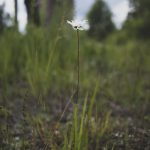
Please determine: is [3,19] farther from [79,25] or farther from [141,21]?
[141,21]

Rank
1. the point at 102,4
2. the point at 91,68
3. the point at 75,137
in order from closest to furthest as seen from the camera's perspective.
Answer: the point at 75,137, the point at 91,68, the point at 102,4

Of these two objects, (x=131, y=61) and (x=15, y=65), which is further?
(x=131, y=61)

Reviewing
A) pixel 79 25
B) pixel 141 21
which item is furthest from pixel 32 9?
pixel 141 21

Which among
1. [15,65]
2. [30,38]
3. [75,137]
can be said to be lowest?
[75,137]

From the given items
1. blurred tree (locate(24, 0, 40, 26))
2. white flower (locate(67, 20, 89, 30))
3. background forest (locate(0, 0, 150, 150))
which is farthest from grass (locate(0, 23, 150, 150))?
white flower (locate(67, 20, 89, 30))

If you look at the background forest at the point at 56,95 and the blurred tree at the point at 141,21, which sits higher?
the blurred tree at the point at 141,21

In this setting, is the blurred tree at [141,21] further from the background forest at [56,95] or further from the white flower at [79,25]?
the white flower at [79,25]

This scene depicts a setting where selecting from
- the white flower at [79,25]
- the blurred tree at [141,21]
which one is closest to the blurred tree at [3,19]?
the white flower at [79,25]

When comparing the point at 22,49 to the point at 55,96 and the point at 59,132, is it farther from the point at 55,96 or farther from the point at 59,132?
the point at 59,132

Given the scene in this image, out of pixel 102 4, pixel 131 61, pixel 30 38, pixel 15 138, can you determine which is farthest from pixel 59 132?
pixel 102 4
